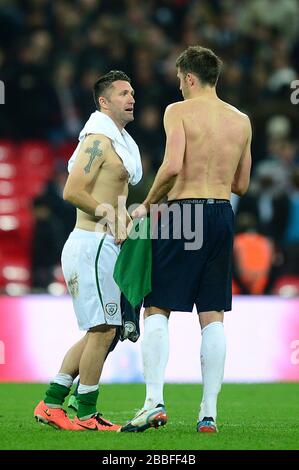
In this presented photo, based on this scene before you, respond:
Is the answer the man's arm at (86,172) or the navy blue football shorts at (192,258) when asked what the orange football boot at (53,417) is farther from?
the man's arm at (86,172)

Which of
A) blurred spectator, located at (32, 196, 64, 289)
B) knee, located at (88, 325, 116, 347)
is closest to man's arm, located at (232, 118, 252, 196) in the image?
knee, located at (88, 325, 116, 347)

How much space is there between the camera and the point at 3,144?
49.4 feet

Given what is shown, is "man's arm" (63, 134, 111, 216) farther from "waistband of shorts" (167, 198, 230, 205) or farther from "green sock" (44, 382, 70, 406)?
"green sock" (44, 382, 70, 406)

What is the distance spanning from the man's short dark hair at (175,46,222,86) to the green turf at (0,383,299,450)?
2.17 meters

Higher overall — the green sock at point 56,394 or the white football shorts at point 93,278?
the white football shorts at point 93,278

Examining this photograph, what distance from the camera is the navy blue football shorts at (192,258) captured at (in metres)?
7.17

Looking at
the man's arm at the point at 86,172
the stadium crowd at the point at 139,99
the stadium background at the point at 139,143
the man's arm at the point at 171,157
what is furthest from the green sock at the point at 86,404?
the stadium crowd at the point at 139,99

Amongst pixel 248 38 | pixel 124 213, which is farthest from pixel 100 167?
pixel 248 38

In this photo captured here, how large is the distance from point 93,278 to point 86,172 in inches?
26.3

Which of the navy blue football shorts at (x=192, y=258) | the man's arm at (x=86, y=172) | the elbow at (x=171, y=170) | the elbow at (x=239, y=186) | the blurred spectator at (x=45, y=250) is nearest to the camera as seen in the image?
the elbow at (x=171, y=170)

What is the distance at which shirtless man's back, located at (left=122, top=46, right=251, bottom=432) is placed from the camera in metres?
7.15

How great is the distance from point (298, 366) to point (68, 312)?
2.34 m

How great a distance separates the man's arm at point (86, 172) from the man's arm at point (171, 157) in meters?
0.43
